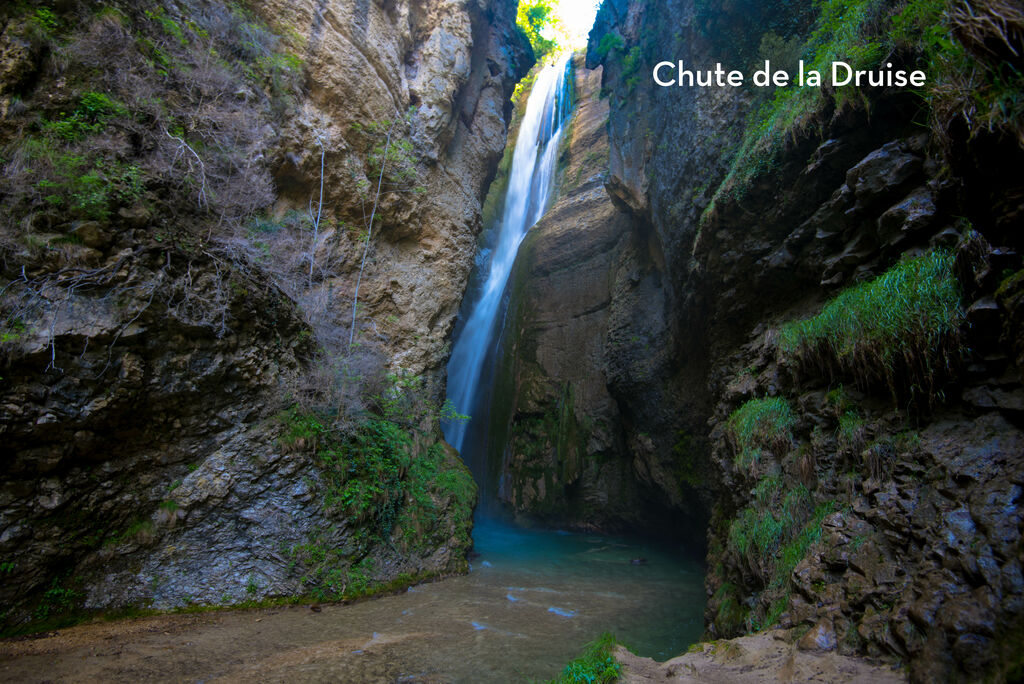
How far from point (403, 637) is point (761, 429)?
4954 millimetres

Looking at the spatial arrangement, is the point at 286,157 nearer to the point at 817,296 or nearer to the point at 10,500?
the point at 10,500

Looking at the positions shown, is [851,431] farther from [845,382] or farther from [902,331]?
[902,331]

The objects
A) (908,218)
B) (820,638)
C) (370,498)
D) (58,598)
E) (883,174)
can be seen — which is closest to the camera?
(820,638)

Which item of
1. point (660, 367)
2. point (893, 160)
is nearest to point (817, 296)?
point (893, 160)

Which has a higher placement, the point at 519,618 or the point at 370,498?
the point at 370,498

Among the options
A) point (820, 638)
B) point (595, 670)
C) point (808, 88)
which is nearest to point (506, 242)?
point (808, 88)

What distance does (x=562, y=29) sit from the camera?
2783cm

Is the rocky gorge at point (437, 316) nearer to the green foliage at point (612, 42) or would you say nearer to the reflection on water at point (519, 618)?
the reflection on water at point (519, 618)

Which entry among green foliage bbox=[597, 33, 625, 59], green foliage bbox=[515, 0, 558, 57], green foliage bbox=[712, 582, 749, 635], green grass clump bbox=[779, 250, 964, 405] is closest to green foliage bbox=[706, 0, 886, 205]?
green grass clump bbox=[779, 250, 964, 405]

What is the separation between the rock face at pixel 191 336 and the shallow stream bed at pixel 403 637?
591 mm

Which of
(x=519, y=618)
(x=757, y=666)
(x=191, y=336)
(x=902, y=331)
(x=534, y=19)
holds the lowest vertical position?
(x=519, y=618)

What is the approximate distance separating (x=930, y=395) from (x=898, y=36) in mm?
3963

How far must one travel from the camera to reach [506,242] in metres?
19.9

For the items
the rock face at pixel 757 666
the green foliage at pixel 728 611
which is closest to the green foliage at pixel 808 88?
the green foliage at pixel 728 611
